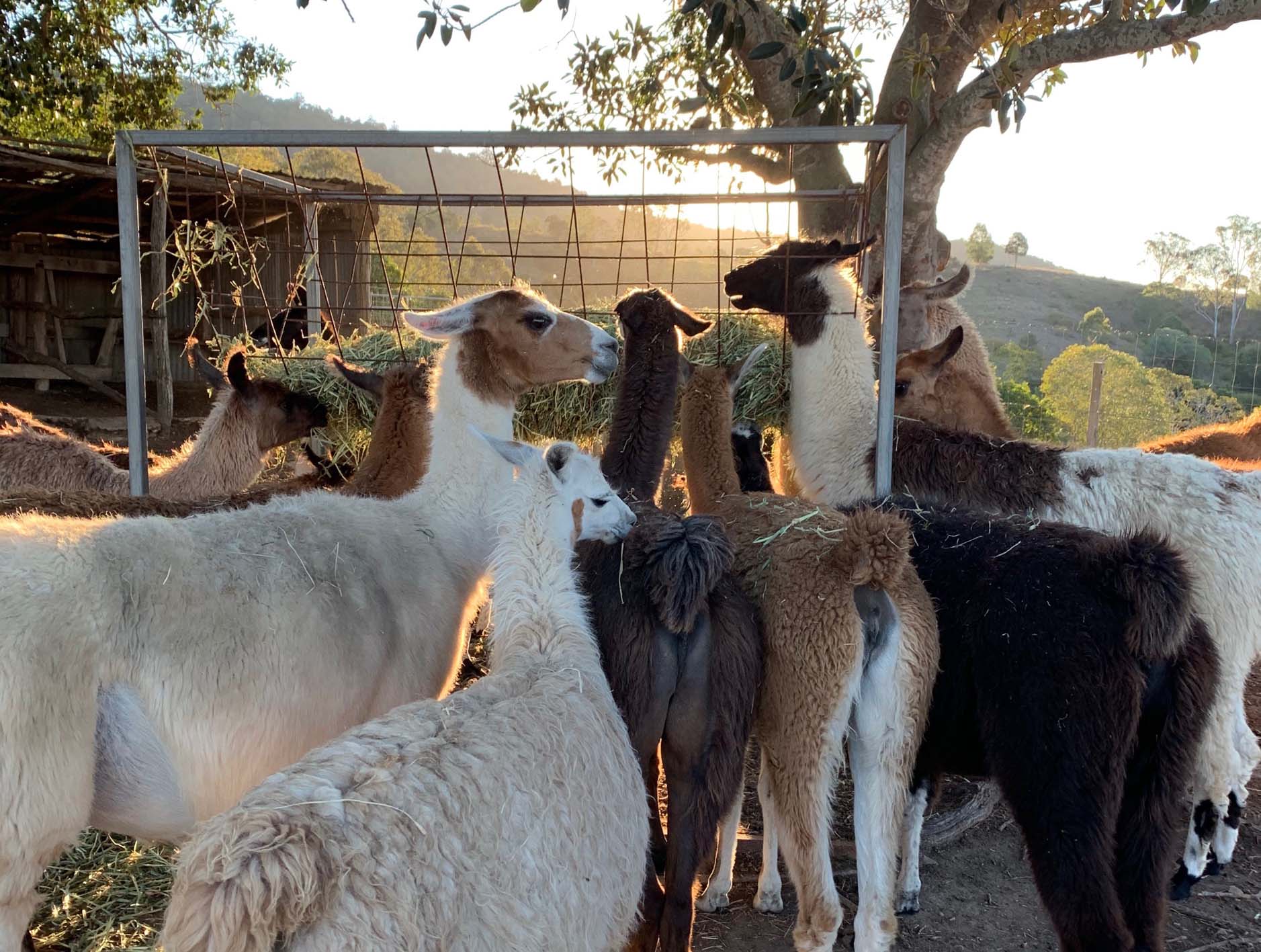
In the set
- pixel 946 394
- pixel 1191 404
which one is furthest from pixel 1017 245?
pixel 946 394

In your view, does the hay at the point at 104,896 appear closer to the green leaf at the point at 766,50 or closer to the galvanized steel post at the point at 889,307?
the galvanized steel post at the point at 889,307

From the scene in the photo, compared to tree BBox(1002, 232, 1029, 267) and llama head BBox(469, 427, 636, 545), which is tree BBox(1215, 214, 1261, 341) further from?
llama head BBox(469, 427, 636, 545)

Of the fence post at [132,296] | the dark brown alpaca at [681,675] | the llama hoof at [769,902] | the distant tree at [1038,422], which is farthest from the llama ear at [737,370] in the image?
the distant tree at [1038,422]

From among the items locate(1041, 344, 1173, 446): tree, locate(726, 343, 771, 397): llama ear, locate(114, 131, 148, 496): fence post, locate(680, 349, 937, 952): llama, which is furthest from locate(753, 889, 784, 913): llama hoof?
locate(1041, 344, 1173, 446): tree

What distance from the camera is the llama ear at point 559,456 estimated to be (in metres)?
3.32

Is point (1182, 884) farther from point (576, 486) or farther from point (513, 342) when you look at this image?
point (513, 342)

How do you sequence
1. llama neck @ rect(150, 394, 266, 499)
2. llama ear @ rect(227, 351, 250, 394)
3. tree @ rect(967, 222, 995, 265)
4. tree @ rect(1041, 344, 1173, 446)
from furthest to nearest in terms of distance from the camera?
tree @ rect(967, 222, 995, 265) → tree @ rect(1041, 344, 1173, 446) → llama neck @ rect(150, 394, 266, 499) → llama ear @ rect(227, 351, 250, 394)

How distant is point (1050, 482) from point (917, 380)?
1633mm

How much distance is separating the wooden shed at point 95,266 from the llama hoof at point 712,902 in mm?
8057

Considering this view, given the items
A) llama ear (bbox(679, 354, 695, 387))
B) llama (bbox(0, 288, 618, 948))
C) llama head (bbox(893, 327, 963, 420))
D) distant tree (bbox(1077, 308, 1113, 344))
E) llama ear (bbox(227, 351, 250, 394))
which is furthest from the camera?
distant tree (bbox(1077, 308, 1113, 344))

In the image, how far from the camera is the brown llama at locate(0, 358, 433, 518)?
12.6 feet

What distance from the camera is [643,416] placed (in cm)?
462

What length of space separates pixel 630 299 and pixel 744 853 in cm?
278

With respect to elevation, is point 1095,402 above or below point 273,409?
above
